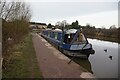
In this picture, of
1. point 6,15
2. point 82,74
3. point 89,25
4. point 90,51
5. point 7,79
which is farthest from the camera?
point 89,25

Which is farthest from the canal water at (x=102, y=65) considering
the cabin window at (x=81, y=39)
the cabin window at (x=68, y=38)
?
the cabin window at (x=68, y=38)

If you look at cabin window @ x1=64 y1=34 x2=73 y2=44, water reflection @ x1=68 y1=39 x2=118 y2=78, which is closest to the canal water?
water reflection @ x1=68 y1=39 x2=118 y2=78

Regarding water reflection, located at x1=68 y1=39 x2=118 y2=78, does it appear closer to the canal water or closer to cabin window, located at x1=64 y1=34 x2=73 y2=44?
the canal water

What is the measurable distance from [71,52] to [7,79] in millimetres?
12469

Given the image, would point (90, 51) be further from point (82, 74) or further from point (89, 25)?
point (89, 25)

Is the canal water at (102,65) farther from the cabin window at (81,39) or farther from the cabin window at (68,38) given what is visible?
the cabin window at (68,38)

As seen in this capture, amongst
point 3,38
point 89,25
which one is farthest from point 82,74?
point 89,25

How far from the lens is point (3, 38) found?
10625 millimetres

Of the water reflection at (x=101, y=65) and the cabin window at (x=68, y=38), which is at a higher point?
the cabin window at (x=68, y=38)

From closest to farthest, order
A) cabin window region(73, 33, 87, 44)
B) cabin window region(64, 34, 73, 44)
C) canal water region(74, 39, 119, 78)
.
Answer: canal water region(74, 39, 119, 78)
cabin window region(73, 33, 87, 44)
cabin window region(64, 34, 73, 44)

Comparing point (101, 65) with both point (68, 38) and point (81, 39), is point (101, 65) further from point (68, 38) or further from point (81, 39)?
point (68, 38)

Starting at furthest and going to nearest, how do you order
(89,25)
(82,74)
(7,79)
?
(89,25), (82,74), (7,79)

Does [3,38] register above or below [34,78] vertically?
above

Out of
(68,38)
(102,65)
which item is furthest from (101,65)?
(68,38)
